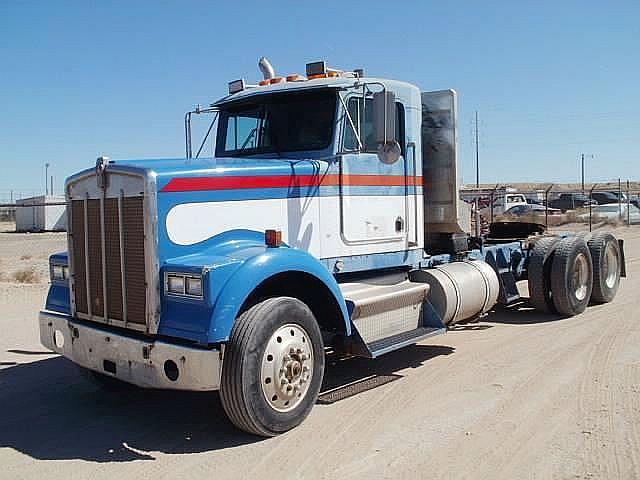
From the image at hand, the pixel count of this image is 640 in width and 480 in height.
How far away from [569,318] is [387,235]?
159 inches

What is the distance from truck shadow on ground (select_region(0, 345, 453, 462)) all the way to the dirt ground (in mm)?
16

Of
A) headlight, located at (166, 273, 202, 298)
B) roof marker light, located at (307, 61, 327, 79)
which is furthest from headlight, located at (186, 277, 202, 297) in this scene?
roof marker light, located at (307, 61, 327, 79)

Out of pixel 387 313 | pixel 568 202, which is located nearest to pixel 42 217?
pixel 568 202

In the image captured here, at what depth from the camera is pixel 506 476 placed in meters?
4.24

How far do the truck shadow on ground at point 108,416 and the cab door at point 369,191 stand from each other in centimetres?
134

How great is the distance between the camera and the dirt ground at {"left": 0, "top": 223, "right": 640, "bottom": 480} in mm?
4473

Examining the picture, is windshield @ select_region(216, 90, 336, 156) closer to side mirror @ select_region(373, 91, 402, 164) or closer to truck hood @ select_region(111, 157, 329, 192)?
truck hood @ select_region(111, 157, 329, 192)

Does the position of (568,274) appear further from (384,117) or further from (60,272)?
(60,272)

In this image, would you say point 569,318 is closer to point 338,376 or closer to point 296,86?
point 338,376

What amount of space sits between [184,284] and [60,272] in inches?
74.7

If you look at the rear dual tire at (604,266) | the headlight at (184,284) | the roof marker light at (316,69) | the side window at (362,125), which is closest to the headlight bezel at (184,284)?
the headlight at (184,284)

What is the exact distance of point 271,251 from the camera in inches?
203

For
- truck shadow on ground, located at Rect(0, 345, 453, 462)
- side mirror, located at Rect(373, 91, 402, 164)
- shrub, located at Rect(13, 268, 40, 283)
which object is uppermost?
side mirror, located at Rect(373, 91, 402, 164)

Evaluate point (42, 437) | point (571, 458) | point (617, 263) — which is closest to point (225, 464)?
point (42, 437)
